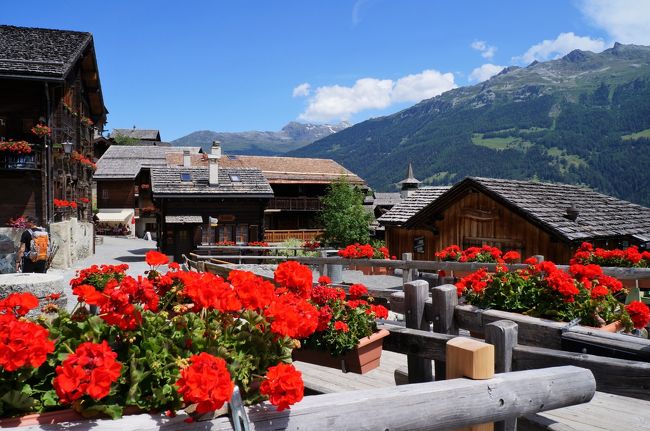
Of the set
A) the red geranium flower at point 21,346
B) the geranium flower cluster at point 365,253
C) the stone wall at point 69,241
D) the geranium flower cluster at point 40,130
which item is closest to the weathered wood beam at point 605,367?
the red geranium flower at point 21,346

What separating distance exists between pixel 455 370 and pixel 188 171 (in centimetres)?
3221

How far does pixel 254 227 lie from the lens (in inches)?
1326

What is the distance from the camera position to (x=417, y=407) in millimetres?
2299

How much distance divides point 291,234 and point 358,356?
4019cm

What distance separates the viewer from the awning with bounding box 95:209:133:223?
5144cm

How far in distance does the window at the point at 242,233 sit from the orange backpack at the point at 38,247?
15.6 meters

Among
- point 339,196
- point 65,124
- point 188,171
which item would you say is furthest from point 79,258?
point 339,196

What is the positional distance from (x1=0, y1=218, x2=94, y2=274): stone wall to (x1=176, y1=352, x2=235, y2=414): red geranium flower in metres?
15.7

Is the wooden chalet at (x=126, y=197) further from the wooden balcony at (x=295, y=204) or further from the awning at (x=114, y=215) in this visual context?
the wooden balcony at (x=295, y=204)

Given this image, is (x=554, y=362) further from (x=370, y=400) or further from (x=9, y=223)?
(x=9, y=223)

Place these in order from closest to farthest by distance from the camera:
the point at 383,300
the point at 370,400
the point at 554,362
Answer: the point at 370,400
the point at 554,362
the point at 383,300

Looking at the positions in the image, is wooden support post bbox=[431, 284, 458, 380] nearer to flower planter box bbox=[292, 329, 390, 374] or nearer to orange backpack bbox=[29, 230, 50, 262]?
flower planter box bbox=[292, 329, 390, 374]

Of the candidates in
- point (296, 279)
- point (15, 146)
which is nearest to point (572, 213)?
point (296, 279)

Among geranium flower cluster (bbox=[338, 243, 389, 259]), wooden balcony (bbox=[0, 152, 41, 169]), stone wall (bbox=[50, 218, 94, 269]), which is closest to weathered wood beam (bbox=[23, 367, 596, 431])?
geranium flower cluster (bbox=[338, 243, 389, 259])
